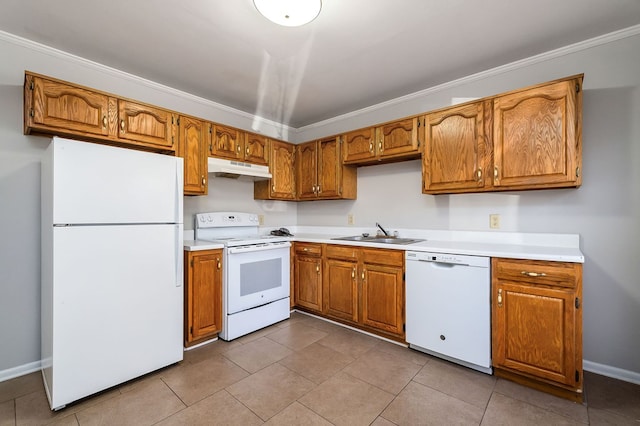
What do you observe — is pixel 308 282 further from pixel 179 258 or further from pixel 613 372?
pixel 613 372

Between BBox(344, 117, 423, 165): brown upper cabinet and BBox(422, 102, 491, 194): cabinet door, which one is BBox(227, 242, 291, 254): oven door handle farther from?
BBox(422, 102, 491, 194): cabinet door

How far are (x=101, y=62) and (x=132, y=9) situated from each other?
929mm

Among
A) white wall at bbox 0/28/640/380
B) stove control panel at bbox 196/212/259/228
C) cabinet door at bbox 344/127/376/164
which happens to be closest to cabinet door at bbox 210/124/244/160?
stove control panel at bbox 196/212/259/228

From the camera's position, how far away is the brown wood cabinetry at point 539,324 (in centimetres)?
180

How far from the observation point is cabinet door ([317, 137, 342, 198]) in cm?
341

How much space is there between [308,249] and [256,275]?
656mm

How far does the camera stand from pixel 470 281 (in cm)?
215

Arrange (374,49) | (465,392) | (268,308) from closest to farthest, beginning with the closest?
(465,392) → (374,49) → (268,308)

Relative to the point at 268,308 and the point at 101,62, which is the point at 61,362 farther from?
the point at 101,62

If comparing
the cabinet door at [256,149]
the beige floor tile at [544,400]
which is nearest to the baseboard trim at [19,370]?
the cabinet door at [256,149]

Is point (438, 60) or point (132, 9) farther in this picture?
point (438, 60)

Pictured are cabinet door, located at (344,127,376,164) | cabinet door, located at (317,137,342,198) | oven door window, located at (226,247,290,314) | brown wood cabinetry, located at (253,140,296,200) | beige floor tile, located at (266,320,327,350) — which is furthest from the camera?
brown wood cabinetry, located at (253,140,296,200)

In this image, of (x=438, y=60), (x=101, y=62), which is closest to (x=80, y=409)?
(x=101, y=62)

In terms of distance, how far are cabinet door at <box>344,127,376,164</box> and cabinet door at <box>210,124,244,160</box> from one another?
1.19 meters
